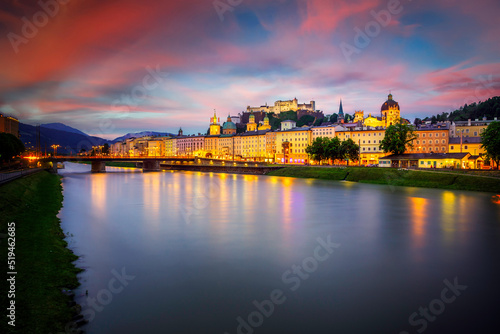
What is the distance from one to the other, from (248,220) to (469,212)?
65.7ft

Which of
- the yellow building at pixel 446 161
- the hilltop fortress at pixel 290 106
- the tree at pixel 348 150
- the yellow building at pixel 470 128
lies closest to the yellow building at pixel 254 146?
the hilltop fortress at pixel 290 106

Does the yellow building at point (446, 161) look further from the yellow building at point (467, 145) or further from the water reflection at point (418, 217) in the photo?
the water reflection at point (418, 217)

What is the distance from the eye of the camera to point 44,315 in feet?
31.8

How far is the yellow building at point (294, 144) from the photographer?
115312 mm

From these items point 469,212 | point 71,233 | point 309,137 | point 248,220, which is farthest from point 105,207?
point 309,137

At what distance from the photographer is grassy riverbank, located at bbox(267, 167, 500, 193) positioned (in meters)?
46.8

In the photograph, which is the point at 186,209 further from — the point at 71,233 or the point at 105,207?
the point at 71,233

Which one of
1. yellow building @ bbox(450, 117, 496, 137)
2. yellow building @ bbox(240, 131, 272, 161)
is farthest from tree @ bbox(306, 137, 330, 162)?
yellow building @ bbox(240, 131, 272, 161)

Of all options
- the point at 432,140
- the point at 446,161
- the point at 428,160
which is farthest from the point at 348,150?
the point at 432,140

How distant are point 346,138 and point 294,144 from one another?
68.6ft

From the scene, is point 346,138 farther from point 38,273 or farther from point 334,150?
point 38,273

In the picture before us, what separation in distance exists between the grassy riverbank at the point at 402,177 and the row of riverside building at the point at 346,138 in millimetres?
7597

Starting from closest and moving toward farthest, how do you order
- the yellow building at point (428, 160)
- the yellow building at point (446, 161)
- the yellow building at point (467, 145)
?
the yellow building at point (446, 161) → the yellow building at point (428, 160) → the yellow building at point (467, 145)

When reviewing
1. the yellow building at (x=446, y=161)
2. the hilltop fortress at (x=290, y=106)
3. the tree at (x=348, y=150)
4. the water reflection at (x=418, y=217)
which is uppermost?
the hilltop fortress at (x=290, y=106)
